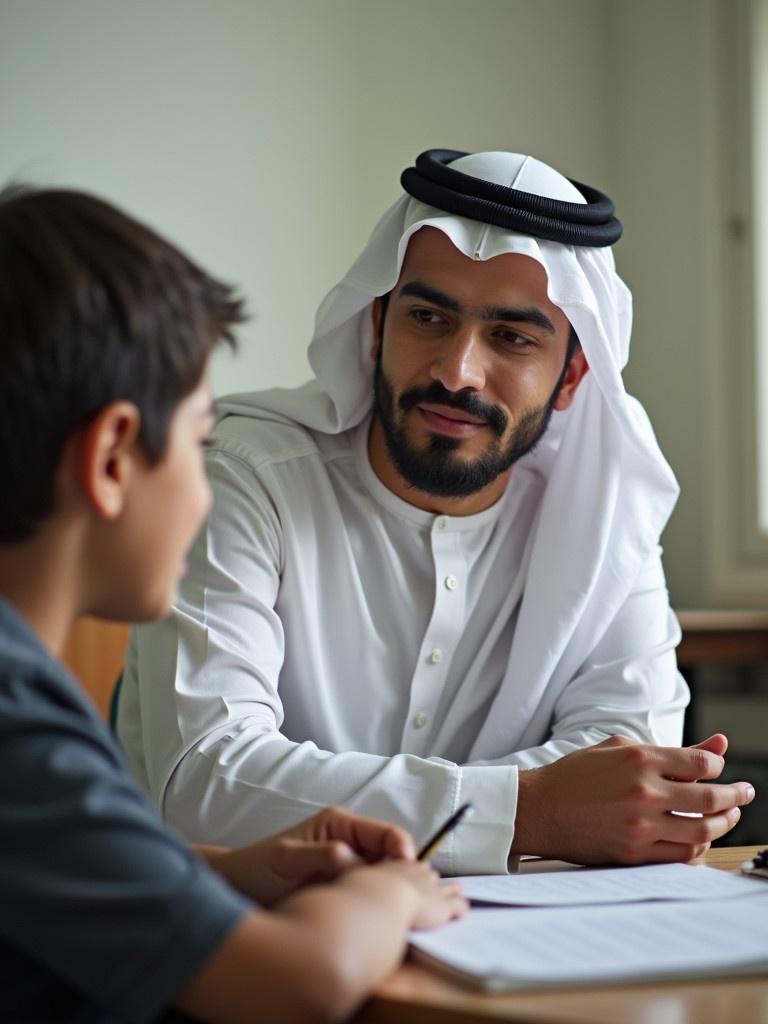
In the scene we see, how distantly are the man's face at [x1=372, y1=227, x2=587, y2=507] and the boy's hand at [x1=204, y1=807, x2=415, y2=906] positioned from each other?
98 centimetres

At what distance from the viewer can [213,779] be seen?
1.61 m

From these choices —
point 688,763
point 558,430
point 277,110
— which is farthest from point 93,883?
point 277,110

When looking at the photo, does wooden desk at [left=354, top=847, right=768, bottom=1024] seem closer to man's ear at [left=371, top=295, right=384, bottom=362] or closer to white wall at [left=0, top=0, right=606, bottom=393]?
man's ear at [left=371, top=295, right=384, bottom=362]

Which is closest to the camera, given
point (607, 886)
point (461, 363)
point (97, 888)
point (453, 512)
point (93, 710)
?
point (97, 888)

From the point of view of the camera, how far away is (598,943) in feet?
3.45

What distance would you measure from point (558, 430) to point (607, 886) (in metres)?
1.09

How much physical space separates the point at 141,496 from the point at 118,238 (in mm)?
203

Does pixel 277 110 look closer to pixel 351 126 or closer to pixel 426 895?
pixel 351 126

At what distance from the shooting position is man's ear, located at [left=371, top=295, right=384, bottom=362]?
87.1 inches

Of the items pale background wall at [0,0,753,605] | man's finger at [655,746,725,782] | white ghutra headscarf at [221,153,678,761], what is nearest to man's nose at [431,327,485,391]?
white ghutra headscarf at [221,153,678,761]

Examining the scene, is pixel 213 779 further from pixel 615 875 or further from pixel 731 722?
pixel 731 722

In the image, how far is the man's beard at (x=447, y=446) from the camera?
6.86ft

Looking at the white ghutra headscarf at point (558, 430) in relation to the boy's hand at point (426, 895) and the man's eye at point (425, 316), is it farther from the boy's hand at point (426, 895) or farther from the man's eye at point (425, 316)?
the boy's hand at point (426, 895)

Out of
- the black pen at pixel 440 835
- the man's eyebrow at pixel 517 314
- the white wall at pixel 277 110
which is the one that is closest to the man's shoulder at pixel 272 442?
the man's eyebrow at pixel 517 314
